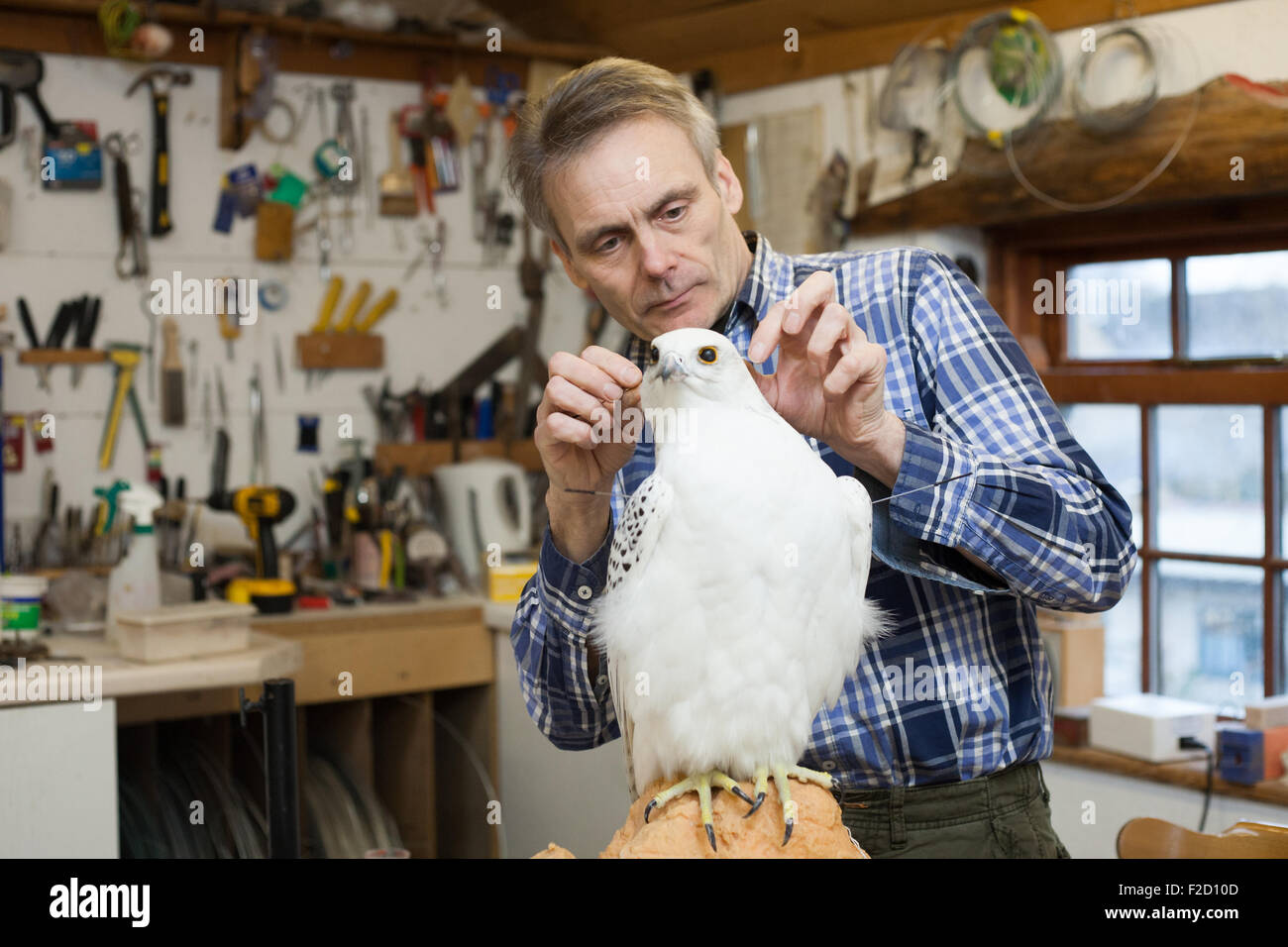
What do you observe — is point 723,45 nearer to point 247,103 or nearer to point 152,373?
point 247,103

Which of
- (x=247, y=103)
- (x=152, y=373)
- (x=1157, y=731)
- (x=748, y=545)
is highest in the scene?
(x=247, y=103)

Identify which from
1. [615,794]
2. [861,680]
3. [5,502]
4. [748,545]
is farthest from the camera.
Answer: [5,502]

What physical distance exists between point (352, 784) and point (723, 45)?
2.37 meters

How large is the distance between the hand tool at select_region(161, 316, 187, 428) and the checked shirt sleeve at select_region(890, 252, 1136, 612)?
2840mm

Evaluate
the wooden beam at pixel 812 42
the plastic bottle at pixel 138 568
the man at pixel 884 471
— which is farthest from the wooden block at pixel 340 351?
the man at pixel 884 471

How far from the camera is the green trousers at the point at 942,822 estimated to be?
1164mm

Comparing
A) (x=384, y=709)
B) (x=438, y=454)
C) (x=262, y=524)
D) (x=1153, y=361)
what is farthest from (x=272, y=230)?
(x=1153, y=361)

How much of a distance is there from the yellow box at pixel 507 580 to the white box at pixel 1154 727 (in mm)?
1416

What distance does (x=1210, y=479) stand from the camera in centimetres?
271

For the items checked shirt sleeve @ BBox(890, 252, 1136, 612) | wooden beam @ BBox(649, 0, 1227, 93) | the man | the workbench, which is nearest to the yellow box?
the workbench

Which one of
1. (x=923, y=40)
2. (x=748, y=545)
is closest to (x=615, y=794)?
(x=748, y=545)

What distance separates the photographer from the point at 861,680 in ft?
3.90

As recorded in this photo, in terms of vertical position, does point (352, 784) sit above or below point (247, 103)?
below

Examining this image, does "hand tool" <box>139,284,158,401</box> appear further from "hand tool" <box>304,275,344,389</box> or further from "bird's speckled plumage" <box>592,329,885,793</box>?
"bird's speckled plumage" <box>592,329,885,793</box>
